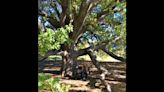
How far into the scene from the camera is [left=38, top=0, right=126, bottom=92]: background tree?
6.20m

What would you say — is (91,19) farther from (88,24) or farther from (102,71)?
(102,71)

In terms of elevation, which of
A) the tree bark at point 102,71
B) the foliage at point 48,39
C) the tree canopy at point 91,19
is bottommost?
the tree bark at point 102,71

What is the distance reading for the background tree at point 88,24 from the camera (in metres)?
6.20

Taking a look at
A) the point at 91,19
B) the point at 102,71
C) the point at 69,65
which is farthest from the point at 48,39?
the point at 69,65

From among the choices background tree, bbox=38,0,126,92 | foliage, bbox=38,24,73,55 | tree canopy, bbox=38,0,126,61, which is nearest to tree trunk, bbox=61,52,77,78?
background tree, bbox=38,0,126,92

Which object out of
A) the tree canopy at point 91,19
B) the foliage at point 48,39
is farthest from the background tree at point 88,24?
the foliage at point 48,39

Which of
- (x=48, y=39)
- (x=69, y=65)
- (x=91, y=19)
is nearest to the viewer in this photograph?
(x=48, y=39)

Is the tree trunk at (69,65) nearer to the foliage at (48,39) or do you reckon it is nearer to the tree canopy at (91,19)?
the tree canopy at (91,19)

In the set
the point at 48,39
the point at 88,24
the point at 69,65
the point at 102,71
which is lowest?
the point at 102,71

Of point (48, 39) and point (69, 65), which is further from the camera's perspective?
point (69, 65)

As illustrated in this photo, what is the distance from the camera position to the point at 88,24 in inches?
272
